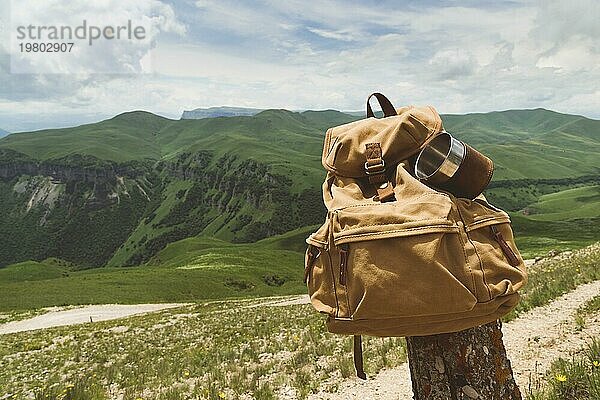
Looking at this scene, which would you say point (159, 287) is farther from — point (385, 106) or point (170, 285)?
point (385, 106)

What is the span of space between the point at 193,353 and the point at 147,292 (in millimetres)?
53876

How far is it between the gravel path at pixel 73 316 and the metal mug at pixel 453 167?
37189 millimetres

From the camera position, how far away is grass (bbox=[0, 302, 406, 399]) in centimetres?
851

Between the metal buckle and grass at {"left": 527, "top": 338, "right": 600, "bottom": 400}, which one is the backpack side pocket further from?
grass at {"left": 527, "top": 338, "right": 600, "bottom": 400}

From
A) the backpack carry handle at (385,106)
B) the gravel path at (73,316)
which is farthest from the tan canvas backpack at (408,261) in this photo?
the gravel path at (73,316)

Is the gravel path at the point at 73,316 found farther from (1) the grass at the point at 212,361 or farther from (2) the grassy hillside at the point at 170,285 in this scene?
(1) the grass at the point at 212,361

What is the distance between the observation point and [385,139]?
11.9 ft

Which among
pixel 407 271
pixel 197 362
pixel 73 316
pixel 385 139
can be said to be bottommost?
pixel 73 316

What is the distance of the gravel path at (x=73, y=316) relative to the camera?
116 feet

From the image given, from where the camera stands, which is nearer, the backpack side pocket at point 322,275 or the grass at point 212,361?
the backpack side pocket at point 322,275

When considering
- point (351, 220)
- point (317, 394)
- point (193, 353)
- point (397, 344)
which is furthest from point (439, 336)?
point (193, 353)

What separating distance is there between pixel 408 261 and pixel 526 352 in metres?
6.51

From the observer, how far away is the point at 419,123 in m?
3.63

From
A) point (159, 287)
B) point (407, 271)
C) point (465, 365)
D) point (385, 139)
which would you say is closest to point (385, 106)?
point (385, 139)
